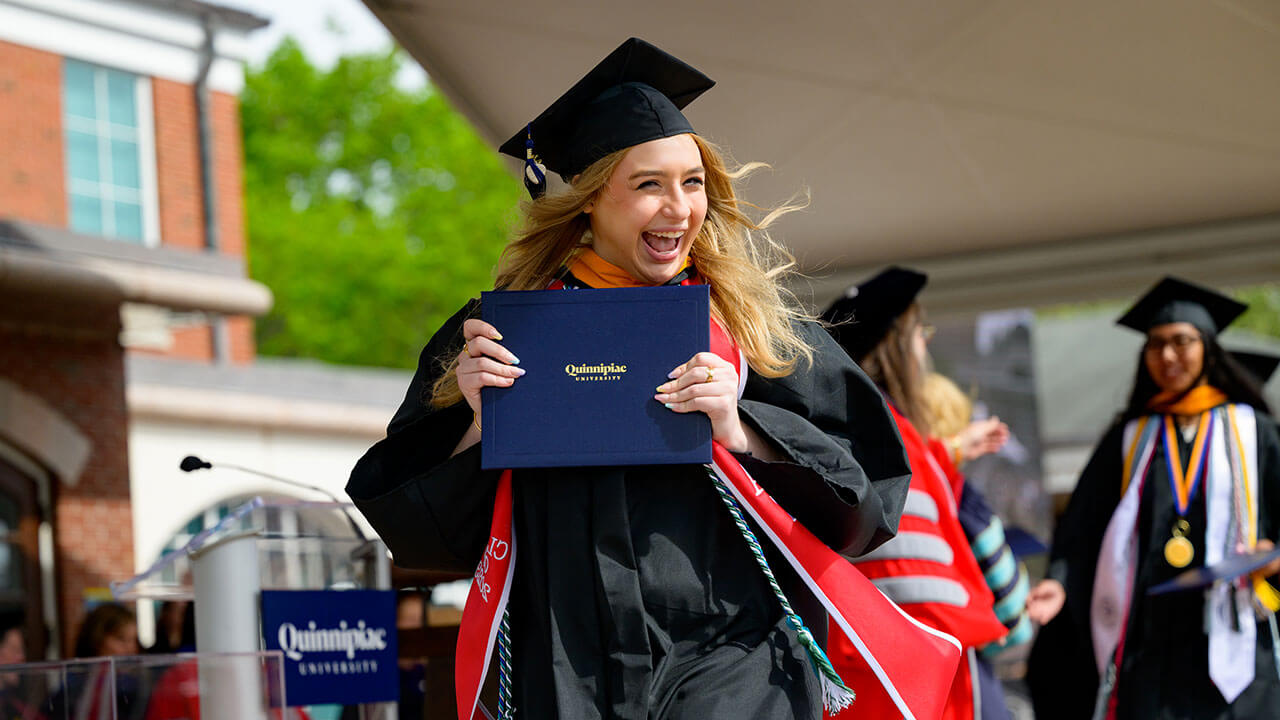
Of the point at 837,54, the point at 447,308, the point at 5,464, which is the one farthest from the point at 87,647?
the point at 447,308

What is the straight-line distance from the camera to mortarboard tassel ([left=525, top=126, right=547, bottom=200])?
284 centimetres

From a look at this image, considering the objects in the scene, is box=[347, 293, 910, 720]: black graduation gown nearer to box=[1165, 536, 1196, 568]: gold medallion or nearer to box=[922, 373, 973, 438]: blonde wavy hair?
box=[922, 373, 973, 438]: blonde wavy hair

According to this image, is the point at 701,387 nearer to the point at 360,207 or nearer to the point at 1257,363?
the point at 1257,363

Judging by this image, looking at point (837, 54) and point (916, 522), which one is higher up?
point (837, 54)

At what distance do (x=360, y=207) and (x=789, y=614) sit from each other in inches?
1135

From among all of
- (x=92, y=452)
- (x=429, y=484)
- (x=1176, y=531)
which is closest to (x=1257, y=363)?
(x=1176, y=531)

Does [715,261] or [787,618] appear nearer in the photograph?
[787,618]

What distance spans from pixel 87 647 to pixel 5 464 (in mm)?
4134

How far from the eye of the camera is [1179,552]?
5.40 m

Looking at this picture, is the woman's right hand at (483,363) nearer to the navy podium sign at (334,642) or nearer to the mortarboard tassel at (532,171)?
the mortarboard tassel at (532,171)

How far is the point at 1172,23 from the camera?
561 cm

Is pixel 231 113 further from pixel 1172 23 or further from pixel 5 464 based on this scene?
pixel 1172 23

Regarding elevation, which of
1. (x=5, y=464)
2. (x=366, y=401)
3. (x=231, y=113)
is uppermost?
(x=231, y=113)

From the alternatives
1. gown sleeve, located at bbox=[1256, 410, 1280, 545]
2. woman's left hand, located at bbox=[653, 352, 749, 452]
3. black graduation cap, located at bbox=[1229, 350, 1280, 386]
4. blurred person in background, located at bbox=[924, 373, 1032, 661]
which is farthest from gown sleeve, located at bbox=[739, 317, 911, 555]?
black graduation cap, located at bbox=[1229, 350, 1280, 386]
